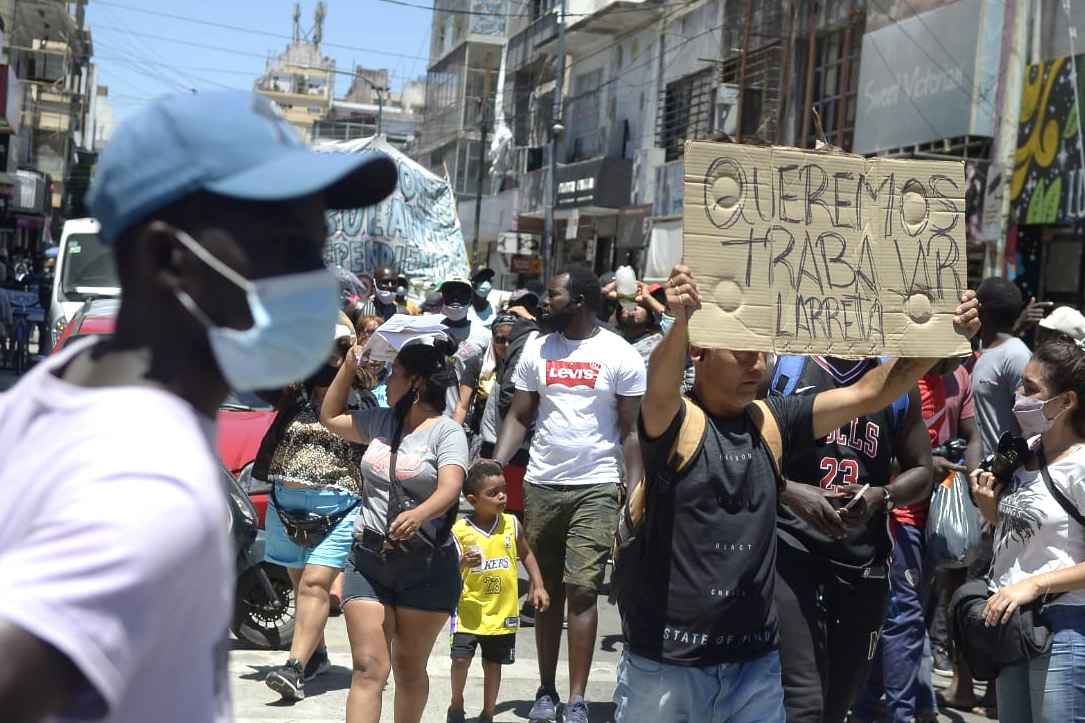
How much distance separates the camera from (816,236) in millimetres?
4195

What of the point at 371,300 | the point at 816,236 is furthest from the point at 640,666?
the point at 371,300

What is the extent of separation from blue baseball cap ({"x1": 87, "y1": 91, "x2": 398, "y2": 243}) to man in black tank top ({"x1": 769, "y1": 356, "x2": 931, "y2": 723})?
10.6ft

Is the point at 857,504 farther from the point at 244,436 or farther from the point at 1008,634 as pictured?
the point at 244,436

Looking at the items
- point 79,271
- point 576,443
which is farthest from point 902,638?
point 79,271

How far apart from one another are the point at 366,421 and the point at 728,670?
7.22ft

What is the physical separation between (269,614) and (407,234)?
9860 mm

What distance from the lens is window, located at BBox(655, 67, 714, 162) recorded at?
27203 millimetres

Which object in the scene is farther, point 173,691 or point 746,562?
point 746,562

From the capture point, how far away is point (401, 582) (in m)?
5.28

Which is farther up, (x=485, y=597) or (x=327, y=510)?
(x=327, y=510)

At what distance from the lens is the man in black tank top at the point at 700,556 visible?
3.83 m

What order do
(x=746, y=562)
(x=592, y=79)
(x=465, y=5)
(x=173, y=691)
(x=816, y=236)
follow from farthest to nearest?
(x=465, y=5)
(x=592, y=79)
(x=816, y=236)
(x=746, y=562)
(x=173, y=691)

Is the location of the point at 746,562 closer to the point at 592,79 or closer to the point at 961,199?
the point at 961,199

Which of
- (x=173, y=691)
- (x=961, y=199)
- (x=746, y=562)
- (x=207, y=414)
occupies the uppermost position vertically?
(x=961, y=199)
